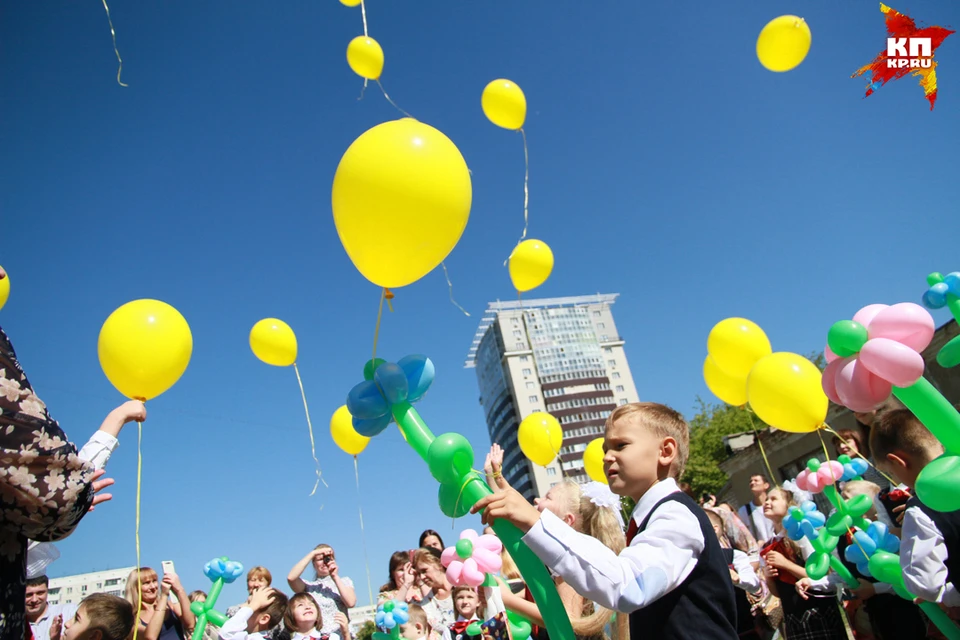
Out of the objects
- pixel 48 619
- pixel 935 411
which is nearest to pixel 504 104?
pixel 935 411

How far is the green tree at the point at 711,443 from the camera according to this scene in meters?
25.9

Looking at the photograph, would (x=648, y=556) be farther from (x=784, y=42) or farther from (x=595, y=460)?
(x=784, y=42)

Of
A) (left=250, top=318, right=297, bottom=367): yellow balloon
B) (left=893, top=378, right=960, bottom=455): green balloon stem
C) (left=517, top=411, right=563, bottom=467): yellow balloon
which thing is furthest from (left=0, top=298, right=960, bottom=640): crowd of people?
(left=250, top=318, right=297, bottom=367): yellow balloon

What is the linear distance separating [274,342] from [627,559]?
368 cm

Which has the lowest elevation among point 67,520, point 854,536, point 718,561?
point 854,536

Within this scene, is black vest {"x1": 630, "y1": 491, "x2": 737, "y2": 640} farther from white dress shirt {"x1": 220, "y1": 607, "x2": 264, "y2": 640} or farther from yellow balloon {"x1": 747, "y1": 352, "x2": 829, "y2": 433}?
white dress shirt {"x1": 220, "y1": 607, "x2": 264, "y2": 640}

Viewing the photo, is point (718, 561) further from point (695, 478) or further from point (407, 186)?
point (695, 478)

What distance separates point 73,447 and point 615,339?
79620 mm

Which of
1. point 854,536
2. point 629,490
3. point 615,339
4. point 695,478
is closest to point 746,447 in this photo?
point 695,478

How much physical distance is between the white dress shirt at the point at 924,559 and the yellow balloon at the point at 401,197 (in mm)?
2368

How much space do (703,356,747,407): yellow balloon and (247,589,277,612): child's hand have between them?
4385mm

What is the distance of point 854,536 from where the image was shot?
316 centimetres

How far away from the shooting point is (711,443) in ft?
96.7

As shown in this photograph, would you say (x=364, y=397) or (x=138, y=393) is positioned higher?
(x=138, y=393)
